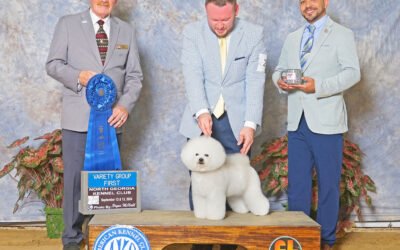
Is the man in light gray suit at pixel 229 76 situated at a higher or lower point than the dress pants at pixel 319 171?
higher

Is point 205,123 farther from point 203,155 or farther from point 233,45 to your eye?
point 233,45

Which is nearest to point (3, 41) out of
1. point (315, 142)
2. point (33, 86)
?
point (33, 86)

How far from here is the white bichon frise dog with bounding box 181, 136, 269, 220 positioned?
2117 mm

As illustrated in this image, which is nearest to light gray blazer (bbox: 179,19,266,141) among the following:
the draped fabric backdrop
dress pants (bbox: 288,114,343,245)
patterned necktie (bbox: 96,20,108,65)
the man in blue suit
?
the man in blue suit

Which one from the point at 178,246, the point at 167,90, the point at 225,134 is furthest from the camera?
the point at 167,90

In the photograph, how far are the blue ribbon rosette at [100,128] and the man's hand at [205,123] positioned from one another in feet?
1.48

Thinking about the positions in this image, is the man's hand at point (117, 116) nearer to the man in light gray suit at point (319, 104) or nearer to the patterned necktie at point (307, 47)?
the man in light gray suit at point (319, 104)

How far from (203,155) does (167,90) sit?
1206 millimetres

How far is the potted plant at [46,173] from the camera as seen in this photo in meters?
2.96

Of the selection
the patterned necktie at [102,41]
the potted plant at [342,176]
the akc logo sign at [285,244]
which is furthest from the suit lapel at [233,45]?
the potted plant at [342,176]

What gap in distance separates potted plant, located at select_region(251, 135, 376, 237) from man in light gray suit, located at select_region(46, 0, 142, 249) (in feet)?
2.82

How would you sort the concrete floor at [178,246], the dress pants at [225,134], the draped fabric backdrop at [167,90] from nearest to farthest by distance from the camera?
the dress pants at [225,134] < the concrete floor at [178,246] < the draped fabric backdrop at [167,90]

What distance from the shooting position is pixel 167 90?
3.26 metres

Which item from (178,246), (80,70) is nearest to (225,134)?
(80,70)
